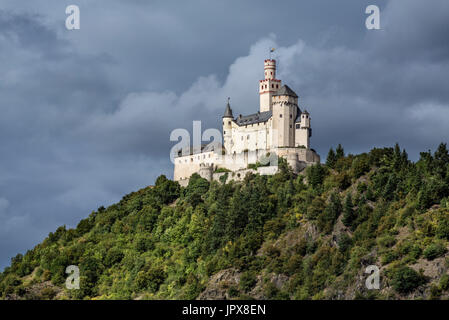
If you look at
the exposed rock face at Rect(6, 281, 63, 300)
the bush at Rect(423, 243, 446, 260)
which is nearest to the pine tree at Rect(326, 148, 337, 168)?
the bush at Rect(423, 243, 446, 260)

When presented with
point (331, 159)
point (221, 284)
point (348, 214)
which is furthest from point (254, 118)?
point (221, 284)

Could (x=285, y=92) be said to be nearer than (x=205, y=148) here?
Yes

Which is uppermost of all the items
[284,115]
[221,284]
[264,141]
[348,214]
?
[284,115]

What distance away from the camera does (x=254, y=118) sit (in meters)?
157

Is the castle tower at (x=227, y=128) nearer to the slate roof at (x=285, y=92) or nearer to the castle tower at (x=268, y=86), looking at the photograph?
the castle tower at (x=268, y=86)

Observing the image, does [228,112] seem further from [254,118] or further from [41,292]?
[41,292]

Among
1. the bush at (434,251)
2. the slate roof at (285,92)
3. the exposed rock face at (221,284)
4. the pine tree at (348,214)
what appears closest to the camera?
the bush at (434,251)

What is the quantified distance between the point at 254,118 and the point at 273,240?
2882 cm

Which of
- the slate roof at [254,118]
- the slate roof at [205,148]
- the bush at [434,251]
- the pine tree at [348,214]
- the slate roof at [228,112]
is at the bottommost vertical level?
the bush at [434,251]

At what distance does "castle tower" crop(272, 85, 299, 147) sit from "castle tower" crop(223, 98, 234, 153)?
373 inches

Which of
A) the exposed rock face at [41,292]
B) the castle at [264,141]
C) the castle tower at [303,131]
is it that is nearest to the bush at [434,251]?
the castle at [264,141]

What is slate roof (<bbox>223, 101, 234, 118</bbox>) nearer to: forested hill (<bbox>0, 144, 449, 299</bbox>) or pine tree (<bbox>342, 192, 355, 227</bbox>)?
forested hill (<bbox>0, 144, 449, 299</bbox>)

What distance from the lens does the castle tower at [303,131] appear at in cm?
15138
